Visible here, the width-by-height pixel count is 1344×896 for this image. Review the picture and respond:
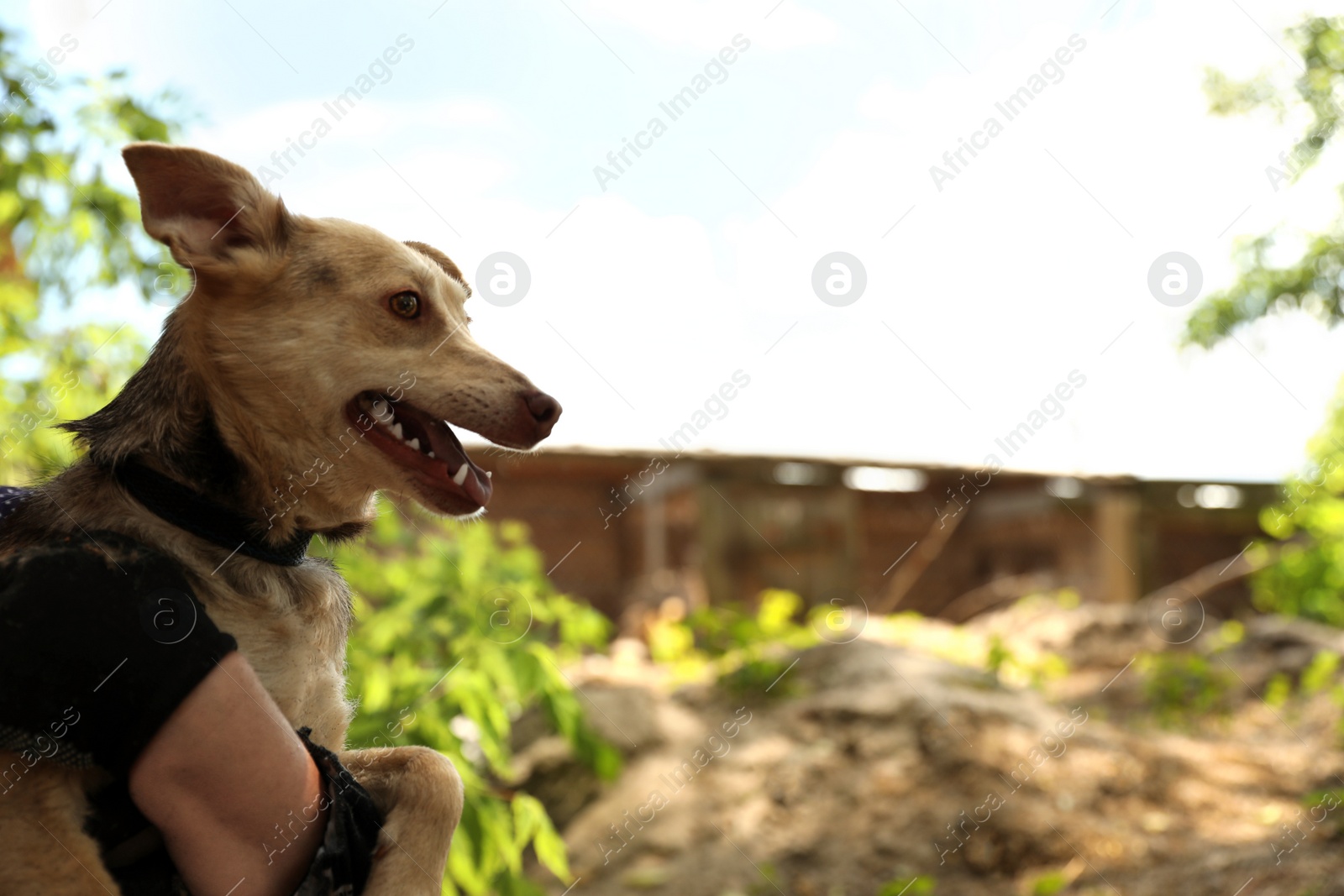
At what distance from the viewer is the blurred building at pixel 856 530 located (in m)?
9.66

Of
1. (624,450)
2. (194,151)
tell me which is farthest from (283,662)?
(624,450)

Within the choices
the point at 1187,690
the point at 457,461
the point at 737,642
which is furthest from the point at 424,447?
the point at 1187,690

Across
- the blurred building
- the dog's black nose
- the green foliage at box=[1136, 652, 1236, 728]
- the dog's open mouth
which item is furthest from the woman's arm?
the green foliage at box=[1136, 652, 1236, 728]

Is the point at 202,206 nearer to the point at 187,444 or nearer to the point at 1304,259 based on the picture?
the point at 187,444

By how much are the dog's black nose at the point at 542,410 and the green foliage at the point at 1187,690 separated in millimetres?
7352

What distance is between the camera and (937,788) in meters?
5.79

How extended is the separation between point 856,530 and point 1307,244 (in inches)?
211

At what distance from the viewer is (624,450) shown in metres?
9.52

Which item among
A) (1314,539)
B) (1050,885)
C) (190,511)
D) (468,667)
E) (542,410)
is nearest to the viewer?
(190,511)

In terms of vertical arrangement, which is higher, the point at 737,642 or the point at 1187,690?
the point at 1187,690

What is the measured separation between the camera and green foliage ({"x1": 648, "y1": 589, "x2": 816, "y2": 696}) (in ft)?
23.3

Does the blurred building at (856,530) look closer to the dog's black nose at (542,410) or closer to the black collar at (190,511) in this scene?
the dog's black nose at (542,410)

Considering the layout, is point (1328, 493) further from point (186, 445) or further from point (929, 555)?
point (186, 445)

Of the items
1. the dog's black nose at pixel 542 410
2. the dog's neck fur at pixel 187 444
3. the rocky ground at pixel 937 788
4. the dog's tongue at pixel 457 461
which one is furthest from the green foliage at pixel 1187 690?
the dog's neck fur at pixel 187 444
